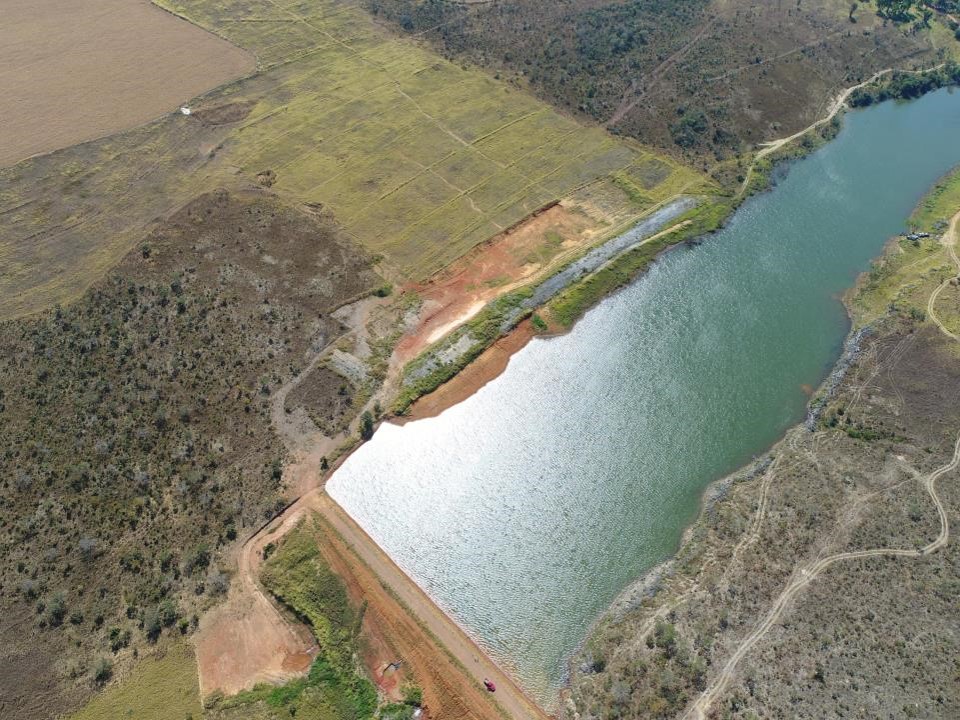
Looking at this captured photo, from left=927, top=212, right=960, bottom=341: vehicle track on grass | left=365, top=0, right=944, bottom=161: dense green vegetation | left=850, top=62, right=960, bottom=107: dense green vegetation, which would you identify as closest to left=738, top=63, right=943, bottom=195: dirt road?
left=850, top=62, right=960, bottom=107: dense green vegetation

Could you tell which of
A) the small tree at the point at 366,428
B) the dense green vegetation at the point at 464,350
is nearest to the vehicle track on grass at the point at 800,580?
the small tree at the point at 366,428

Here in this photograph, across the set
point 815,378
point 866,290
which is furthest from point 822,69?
point 815,378

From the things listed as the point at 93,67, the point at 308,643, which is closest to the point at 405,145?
the point at 93,67

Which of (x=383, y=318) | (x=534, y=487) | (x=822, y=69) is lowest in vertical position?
(x=534, y=487)

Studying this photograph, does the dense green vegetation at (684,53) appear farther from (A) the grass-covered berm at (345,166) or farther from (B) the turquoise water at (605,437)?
(B) the turquoise water at (605,437)

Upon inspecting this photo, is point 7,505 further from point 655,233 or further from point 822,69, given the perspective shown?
point 822,69

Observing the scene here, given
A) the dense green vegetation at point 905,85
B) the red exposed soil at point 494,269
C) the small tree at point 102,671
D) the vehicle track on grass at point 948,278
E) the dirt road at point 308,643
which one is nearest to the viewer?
the small tree at point 102,671
